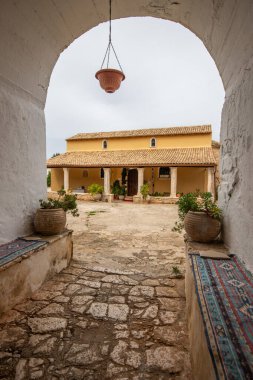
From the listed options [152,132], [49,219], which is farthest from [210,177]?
[49,219]

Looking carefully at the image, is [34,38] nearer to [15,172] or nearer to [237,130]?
[15,172]

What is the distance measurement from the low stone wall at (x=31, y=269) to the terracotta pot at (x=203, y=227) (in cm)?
214

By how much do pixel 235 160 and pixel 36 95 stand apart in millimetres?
3269

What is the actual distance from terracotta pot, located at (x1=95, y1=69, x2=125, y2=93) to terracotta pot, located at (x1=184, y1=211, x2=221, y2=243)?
102 inches

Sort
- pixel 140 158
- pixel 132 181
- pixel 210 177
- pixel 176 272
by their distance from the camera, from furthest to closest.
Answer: pixel 132 181 → pixel 140 158 → pixel 210 177 → pixel 176 272

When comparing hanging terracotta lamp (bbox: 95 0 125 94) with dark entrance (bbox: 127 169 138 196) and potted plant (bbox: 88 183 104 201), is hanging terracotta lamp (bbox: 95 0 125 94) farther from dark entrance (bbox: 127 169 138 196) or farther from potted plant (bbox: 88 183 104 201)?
dark entrance (bbox: 127 169 138 196)

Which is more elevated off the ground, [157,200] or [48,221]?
[48,221]

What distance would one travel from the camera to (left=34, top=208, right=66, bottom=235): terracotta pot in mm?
3471

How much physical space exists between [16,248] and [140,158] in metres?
15.3

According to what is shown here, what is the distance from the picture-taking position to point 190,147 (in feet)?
59.4

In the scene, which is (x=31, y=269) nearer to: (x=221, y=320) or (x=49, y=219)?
(x=49, y=219)

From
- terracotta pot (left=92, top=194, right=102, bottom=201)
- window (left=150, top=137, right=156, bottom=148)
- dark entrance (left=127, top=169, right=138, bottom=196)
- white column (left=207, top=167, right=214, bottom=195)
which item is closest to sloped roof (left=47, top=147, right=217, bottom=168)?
window (left=150, top=137, right=156, bottom=148)

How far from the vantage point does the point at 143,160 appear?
17078 millimetres

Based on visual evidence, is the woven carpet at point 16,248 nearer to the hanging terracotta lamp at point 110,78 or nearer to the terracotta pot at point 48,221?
the terracotta pot at point 48,221
